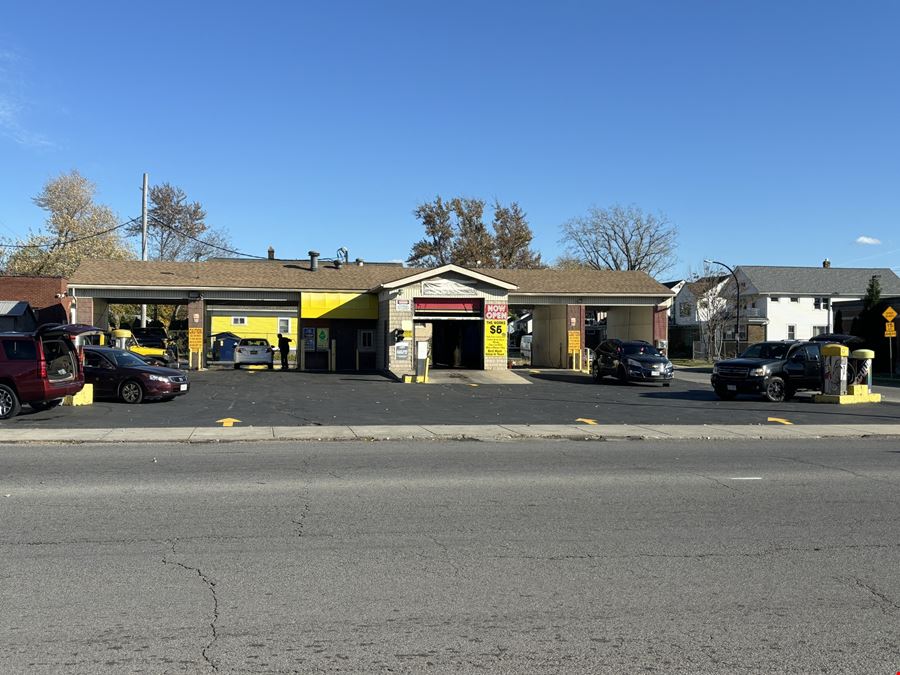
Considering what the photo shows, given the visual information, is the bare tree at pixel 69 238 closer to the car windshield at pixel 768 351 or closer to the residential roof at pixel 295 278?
the residential roof at pixel 295 278

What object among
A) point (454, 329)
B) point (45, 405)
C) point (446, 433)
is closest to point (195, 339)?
point (454, 329)

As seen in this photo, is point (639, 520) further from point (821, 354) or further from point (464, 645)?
point (821, 354)

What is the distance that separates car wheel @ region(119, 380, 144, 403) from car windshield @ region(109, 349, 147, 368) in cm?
51

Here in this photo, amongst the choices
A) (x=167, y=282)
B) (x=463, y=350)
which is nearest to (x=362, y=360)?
(x=463, y=350)

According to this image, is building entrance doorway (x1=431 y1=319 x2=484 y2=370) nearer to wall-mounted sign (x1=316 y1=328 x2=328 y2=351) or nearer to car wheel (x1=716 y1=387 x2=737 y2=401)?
wall-mounted sign (x1=316 y1=328 x2=328 y2=351)

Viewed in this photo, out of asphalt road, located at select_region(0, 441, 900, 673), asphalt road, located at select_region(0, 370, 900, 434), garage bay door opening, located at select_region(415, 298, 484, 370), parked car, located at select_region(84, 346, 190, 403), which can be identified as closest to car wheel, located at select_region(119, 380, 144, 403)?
parked car, located at select_region(84, 346, 190, 403)

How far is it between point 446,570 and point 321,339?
32213 mm

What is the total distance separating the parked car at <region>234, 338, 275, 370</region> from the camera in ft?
125

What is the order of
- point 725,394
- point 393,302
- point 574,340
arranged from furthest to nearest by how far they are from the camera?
point 574,340, point 393,302, point 725,394

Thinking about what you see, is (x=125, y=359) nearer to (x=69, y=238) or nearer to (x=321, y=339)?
(x=321, y=339)

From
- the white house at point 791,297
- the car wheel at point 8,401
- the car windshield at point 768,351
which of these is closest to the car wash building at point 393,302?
the car windshield at point 768,351

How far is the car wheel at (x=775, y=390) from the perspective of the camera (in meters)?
23.1

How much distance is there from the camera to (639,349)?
1192 inches

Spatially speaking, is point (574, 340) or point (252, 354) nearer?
point (252, 354)
